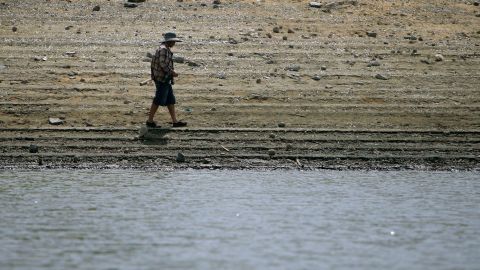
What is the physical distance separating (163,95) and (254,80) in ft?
10.3

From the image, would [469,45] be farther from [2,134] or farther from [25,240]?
[25,240]

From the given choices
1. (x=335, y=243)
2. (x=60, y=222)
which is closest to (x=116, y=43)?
(x=60, y=222)

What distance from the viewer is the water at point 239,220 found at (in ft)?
36.1

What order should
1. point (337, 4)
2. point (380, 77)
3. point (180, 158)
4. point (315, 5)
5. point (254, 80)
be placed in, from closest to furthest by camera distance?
point (180, 158)
point (254, 80)
point (380, 77)
point (315, 5)
point (337, 4)

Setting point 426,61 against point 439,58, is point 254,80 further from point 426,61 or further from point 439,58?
point 439,58

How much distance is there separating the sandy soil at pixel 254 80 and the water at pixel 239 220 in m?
1.00

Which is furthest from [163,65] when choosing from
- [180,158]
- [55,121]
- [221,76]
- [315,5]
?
[315,5]

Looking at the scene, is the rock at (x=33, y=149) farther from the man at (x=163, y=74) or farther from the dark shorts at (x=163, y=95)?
the dark shorts at (x=163, y=95)

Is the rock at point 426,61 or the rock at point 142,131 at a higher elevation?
the rock at point 426,61

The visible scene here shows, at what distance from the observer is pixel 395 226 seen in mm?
12703

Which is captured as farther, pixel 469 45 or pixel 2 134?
pixel 469 45

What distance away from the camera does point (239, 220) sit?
12.9 metres

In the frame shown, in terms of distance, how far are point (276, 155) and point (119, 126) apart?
8.77 ft

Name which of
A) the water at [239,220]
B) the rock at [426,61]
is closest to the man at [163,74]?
the water at [239,220]
